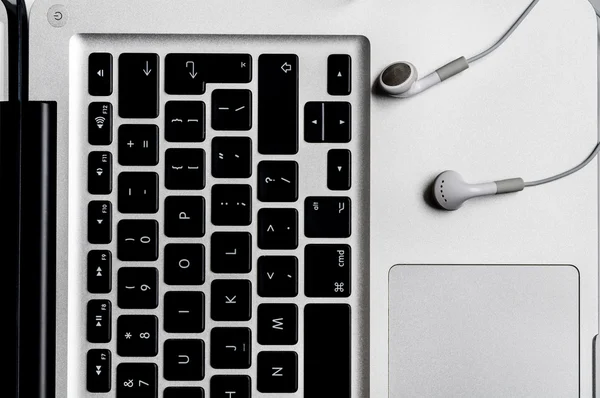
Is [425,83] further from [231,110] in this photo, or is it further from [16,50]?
[16,50]

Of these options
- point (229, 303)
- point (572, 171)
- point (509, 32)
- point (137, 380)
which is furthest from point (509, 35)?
point (137, 380)

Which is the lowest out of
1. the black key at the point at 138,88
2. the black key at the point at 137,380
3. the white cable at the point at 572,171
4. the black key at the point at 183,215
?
the black key at the point at 137,380

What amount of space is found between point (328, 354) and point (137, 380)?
0.16 meters

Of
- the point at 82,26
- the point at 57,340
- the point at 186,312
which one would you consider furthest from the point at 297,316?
the point at 82,26

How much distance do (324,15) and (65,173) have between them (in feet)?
0.85

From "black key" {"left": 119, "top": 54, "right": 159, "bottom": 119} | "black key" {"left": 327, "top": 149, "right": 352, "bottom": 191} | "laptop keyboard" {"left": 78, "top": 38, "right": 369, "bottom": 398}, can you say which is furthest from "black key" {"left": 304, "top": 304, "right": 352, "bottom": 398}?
"black key" {"left": 119, "top": 54, "right": 159, "bottom": 119}

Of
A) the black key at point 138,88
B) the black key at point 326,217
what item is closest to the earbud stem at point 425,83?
the black key at point 326,217

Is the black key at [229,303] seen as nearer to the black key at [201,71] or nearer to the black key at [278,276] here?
the black key at [278,276]

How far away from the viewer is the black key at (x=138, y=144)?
1.27 feet

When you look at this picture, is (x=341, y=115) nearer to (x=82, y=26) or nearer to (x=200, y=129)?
(x=200, y=129)

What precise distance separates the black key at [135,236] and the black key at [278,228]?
91 millimetres

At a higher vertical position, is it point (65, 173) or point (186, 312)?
point (65, 173)

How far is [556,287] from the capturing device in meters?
0.39

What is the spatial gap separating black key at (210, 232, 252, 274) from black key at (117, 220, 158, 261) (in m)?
0.05
